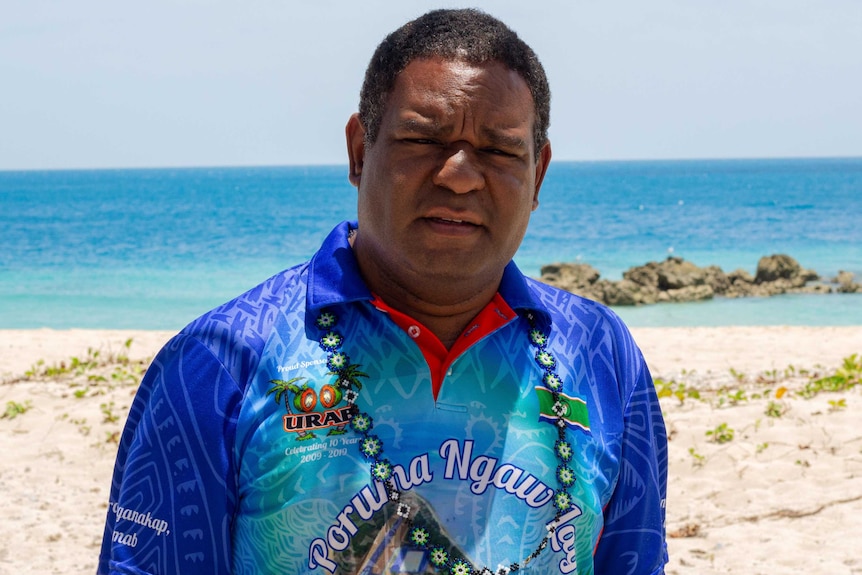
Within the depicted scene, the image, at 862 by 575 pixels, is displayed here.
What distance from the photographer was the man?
1.79 m

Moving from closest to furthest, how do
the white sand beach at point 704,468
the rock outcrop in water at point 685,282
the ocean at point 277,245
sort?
1. the white sand beach at point 704,468
2. the ocean at point 277,245
3. the rock outcrop in water at point 685,282

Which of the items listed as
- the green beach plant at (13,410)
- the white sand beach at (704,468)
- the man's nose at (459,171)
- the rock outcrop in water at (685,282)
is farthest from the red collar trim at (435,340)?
the rock outcrop in water at (685,282)

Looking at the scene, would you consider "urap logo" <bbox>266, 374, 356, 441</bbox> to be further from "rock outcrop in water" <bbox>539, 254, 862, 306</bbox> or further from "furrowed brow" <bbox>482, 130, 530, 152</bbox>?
"rock outcrop in water" <bbox>539, 254, 862, 306</bbox>

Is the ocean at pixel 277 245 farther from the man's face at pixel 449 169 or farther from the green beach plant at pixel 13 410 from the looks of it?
the man's face at pixel 449 169

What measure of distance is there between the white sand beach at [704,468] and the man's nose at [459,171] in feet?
11.7

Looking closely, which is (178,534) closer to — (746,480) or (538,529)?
(538,529)

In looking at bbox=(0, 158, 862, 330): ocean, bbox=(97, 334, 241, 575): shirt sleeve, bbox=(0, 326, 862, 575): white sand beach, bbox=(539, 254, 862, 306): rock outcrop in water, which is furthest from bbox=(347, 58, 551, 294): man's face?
bbox=(539, 254, 862, 306): rock outcrop in water

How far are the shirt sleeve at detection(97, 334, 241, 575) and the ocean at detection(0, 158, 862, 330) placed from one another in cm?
1703

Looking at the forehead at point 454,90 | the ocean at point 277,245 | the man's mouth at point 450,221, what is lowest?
the ocean at point 277,245

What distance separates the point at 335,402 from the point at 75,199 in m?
91.4

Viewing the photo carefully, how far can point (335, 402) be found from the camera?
6.02 ft

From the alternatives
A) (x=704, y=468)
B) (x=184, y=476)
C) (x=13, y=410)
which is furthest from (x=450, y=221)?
(x=13, y=410)

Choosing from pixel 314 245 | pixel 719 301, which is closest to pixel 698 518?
pixel 719 301

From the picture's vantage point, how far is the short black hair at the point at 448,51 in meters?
1.85
